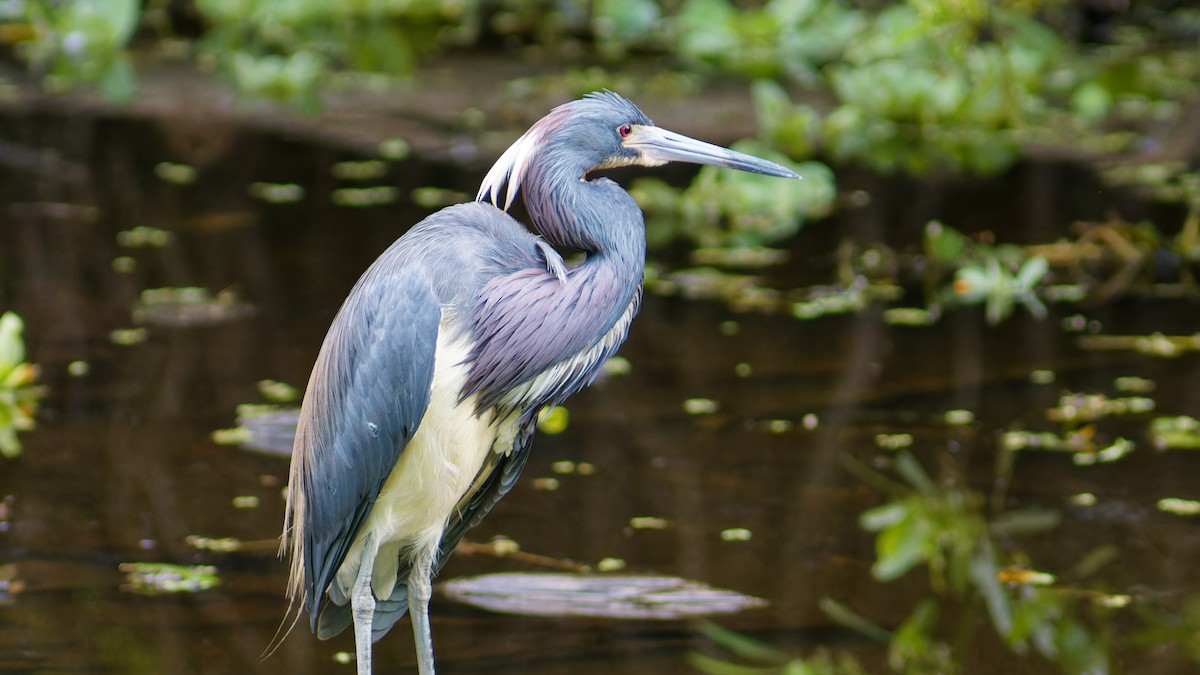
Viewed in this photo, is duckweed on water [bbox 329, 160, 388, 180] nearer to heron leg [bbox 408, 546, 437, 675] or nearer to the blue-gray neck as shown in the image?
heron leg [bbox 408, 546, 437, 675]

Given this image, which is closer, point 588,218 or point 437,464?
point 588,218

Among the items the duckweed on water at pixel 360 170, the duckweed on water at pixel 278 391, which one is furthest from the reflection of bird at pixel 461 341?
the duckweed on water at pixel 360 170

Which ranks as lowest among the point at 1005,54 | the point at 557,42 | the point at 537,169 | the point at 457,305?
the point at 557,42

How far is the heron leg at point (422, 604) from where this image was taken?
11.5ft

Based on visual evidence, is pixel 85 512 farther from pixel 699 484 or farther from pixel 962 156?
pixel 962 156

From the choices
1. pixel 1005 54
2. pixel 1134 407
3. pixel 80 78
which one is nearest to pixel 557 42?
pixel 80 78

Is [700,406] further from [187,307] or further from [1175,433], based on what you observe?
[187,307]

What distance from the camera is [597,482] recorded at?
16.4 feet

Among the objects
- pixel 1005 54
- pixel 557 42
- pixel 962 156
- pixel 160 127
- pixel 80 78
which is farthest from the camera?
pixel 557 42

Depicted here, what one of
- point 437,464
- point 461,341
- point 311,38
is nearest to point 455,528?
point 437,464

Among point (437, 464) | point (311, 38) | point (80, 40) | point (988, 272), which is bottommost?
point (311, 38)

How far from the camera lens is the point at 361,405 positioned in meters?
3.39

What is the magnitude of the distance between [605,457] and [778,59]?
560 centimetres

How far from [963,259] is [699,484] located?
2.59m
